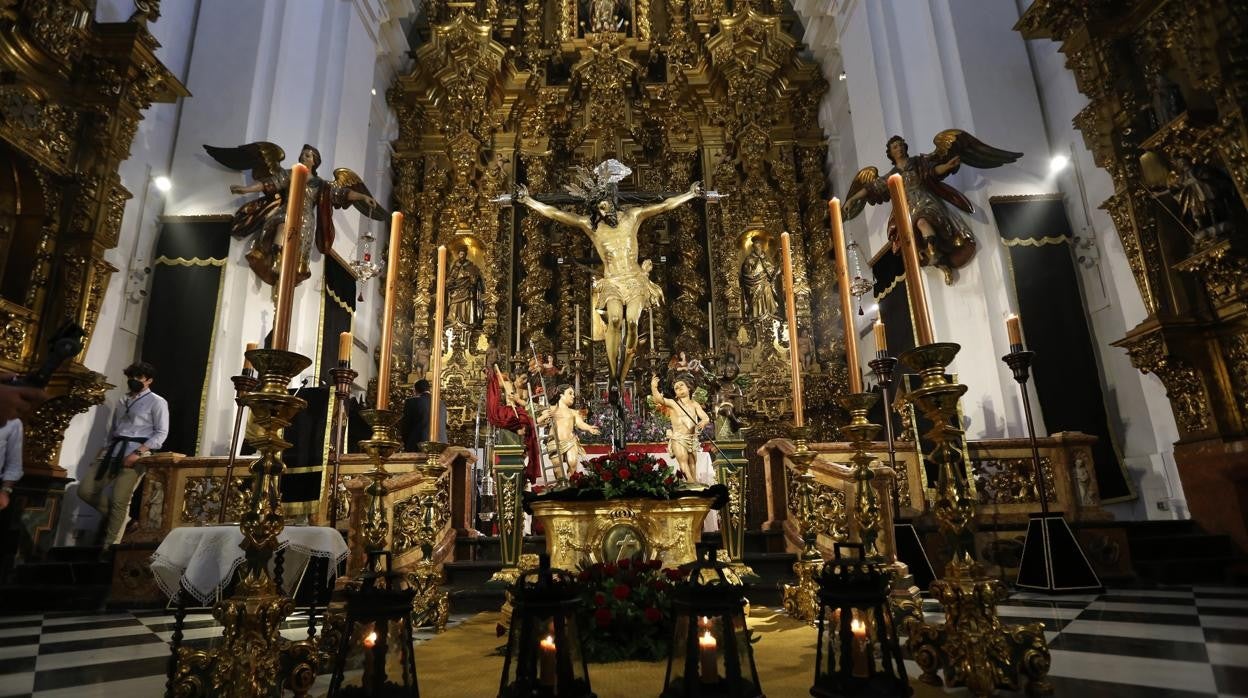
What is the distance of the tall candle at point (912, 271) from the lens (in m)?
2.05

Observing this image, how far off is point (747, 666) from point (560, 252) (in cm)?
944

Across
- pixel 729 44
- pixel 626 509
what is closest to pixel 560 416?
pixel 626 509

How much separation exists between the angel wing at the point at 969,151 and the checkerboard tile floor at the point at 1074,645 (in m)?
4.99

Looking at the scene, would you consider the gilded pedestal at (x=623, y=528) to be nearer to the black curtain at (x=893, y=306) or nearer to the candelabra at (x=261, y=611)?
the candelabra at (x=261, y=611)

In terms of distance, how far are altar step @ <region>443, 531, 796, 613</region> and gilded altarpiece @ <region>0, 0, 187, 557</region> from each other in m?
3.81

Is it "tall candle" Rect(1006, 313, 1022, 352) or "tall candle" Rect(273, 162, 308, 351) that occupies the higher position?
"tall candle" Rect(1006, 313, 1022, 352)

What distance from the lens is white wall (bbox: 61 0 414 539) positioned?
698 centimetres

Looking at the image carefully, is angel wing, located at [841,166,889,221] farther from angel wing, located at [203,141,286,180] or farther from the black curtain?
angel wing, located at [203,141,286,180]

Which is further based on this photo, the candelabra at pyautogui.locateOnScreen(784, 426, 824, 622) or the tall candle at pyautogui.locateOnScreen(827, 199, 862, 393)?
the candelabra at pyautogui.locateOnScreen(784, 426, 824, 622)

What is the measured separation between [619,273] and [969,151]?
4.69 m

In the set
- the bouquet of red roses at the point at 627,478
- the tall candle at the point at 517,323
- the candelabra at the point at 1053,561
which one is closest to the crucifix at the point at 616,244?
the tall candle at the point at 517,323

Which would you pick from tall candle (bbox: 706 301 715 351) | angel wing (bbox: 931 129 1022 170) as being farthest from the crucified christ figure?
angel wing (bbox: 931 129 1022 170)

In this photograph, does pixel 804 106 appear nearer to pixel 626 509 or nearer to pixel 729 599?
pixel 626 509

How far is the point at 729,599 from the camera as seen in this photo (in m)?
1.73
